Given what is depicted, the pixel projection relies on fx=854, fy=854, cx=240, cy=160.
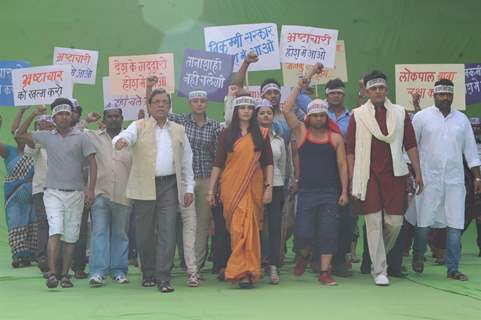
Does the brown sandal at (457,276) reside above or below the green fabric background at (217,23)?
below

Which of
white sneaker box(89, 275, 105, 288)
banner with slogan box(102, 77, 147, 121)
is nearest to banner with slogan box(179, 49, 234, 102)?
banner with slogan box(102, 77, 147, 121)

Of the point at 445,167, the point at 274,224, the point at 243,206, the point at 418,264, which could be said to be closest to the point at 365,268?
the point at 418,264

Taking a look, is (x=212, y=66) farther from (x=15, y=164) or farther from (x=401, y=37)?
(x=401, y=37)

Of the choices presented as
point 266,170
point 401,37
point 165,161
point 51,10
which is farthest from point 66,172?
point 401,37

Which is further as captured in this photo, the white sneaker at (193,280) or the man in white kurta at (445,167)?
the man in white kurta at (445,167)

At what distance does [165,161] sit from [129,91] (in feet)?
6.40

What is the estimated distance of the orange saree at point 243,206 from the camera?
636 centimetres

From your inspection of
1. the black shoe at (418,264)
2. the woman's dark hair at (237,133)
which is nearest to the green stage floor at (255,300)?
the black shoe at (418,264)

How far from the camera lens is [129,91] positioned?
27.0ft

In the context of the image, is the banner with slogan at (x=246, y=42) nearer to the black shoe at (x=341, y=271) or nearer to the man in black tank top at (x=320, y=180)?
the man in black tank top at (x=320, y=180)

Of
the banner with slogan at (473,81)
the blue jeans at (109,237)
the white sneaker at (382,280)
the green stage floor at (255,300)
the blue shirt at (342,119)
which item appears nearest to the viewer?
the green stage floor at (255,300)

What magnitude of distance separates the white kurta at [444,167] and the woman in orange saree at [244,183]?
52.2 inches

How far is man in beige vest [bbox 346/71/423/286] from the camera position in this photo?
6586mm

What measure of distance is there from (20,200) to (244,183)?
2.58 metres
